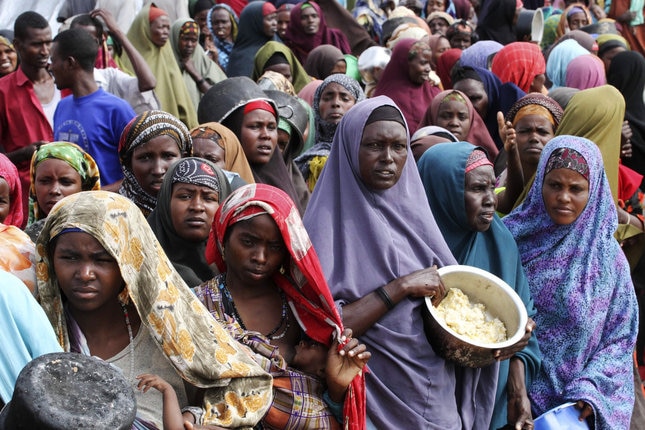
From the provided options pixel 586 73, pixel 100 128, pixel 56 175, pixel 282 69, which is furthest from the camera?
pixel 586 73

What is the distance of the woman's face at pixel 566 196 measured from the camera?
13.4 feet

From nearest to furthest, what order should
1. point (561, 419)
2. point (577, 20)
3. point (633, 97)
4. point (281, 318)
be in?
point (281, 318)
point (561, 419)
point (633, 97)
point (577, 20)

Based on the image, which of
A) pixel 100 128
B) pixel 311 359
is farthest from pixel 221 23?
pixel 311 359

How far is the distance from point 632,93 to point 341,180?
4887 millimetres

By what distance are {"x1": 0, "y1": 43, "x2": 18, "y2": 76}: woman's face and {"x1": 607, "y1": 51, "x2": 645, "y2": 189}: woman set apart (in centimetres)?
494

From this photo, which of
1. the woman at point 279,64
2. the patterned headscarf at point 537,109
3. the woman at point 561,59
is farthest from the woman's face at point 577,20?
the patterned headscarf at point 537,109

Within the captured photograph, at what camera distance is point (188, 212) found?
376 centimetres

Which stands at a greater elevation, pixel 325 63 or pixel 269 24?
pixel 269 24

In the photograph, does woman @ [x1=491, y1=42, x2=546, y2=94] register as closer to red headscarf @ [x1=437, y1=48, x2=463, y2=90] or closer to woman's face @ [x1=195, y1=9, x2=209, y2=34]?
red headscarf @ [x1=437, y1=48, x2=463, y2=90]

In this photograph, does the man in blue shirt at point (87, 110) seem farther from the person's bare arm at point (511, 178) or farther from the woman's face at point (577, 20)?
the woman's face at point (577, 20)

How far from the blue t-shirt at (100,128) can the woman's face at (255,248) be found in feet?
7.38

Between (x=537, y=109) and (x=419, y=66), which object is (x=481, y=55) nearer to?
(x=419, y=66)

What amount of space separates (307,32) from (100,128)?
5.16 meters

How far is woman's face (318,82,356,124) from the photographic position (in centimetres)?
625
